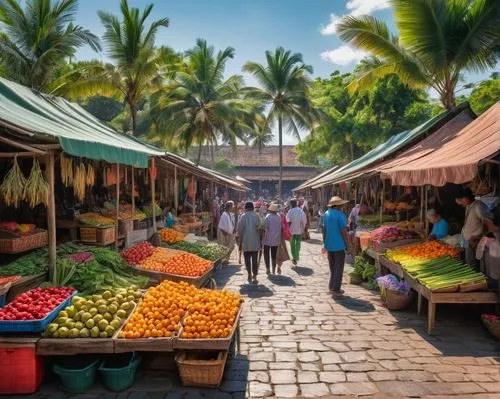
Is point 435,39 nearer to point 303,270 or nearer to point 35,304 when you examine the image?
point 303,270

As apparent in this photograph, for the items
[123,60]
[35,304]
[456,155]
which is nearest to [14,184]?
[35,304]

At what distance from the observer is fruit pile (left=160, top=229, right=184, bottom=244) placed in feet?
33.8

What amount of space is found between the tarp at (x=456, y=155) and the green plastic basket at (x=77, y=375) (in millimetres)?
5059

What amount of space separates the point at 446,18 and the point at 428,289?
24.4 feet

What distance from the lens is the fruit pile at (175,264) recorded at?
7.22 meters

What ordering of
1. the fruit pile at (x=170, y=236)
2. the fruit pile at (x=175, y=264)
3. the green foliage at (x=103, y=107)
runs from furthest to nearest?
1. the green foliage at (x=103, y=107)
2. the fruit pile at (x=170, y=236)
3. the fruit pile at (x=175, y=264)

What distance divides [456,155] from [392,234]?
2609mm

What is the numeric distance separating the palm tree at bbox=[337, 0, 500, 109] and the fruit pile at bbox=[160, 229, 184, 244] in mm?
7181

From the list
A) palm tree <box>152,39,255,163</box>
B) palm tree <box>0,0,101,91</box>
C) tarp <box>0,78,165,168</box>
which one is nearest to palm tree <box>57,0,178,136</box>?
palm tree <box>0,0,101,91</box>

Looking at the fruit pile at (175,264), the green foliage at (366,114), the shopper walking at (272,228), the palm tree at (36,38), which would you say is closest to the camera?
the fruit pile at (175,264)

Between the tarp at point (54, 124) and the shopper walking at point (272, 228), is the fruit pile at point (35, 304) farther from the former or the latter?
the shopper walking at point (272, 228)

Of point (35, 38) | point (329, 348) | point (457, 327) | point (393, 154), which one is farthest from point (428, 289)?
point (35, 38)

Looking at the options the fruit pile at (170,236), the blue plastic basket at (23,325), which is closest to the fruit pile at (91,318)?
the blue plastic basket at (23,325)

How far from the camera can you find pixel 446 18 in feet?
32.5
